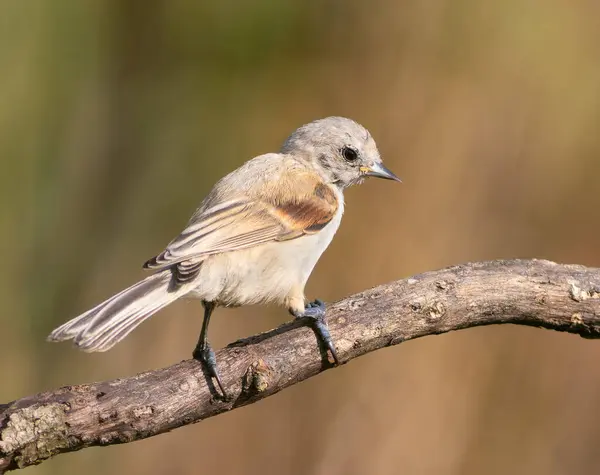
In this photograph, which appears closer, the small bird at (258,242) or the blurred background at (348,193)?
the small bird at (258,242)

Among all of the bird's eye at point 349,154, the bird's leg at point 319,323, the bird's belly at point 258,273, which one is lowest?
the bird's leg at point 319,323

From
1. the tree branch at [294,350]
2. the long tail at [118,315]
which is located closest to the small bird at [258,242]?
the long tail at [118,315]

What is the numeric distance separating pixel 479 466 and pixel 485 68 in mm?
3124

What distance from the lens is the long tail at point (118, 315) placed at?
305cm

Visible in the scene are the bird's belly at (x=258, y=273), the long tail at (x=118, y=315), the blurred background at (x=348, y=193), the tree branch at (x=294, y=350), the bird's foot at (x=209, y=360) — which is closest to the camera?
the tree branch at (x=294, y=350)

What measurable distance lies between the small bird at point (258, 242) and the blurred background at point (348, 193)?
5.06ft

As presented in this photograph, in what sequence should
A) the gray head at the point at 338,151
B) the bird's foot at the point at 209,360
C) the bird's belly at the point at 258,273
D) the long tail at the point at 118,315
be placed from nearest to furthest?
the long tail at the point at 118,315, the bird's foot at the point at 209,360, the bird's belly at the point at 258,273, the gray head at the point at 338,151

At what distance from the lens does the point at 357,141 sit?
4.62 meters

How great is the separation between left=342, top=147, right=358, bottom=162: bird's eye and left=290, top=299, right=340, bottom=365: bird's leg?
1.25 meters

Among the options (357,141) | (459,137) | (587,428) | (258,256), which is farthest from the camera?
(459,137)

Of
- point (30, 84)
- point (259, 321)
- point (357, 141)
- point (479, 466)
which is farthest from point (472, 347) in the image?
point (30, 84)

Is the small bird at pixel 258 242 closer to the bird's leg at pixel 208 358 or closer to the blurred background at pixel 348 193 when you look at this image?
the bird's leg at pixel 208 358

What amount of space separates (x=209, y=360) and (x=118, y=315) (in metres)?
0.43

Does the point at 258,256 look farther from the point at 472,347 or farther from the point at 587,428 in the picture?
the point at 587,428
